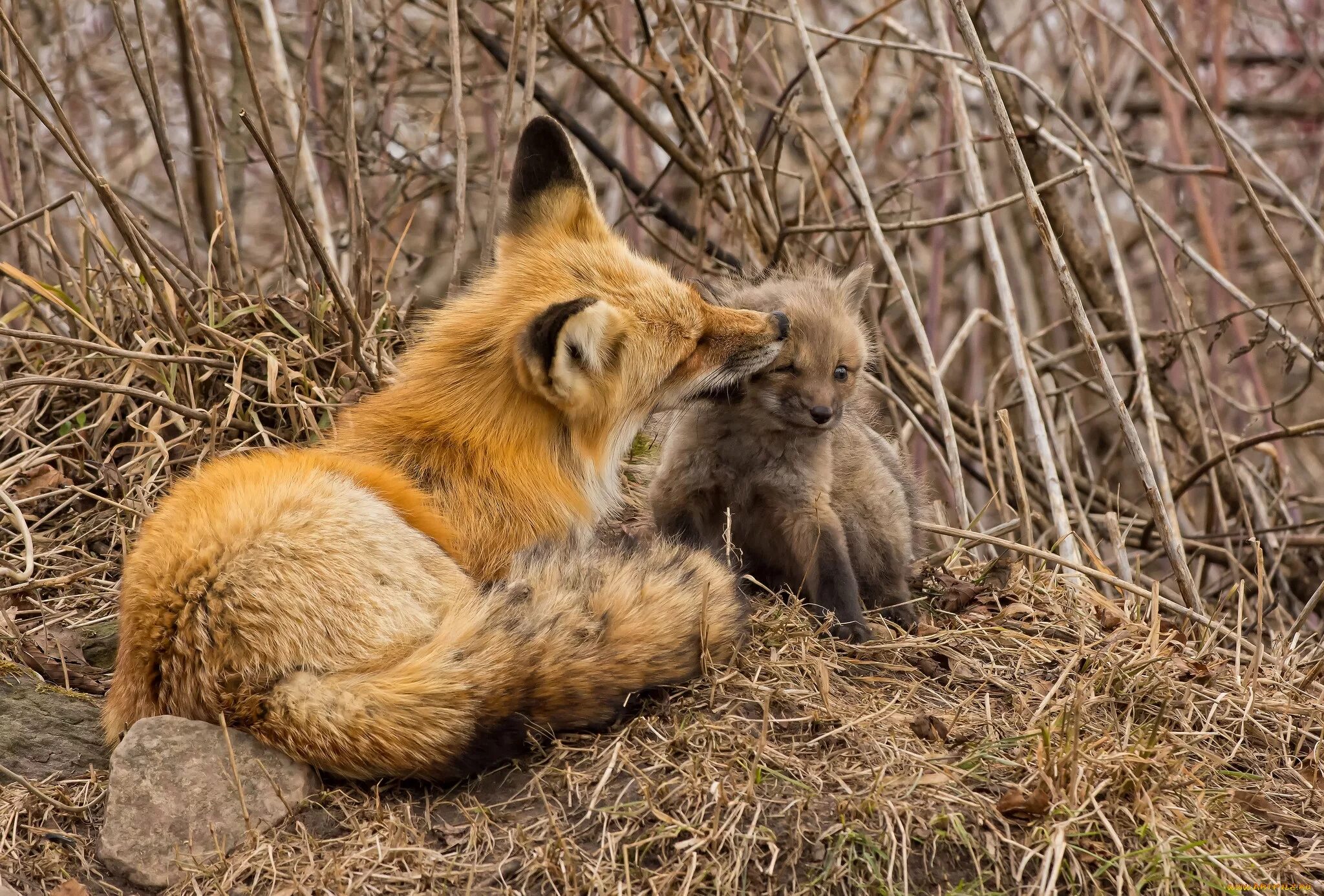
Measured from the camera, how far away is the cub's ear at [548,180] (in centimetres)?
405

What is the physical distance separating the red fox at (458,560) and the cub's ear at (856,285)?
62 centimetres

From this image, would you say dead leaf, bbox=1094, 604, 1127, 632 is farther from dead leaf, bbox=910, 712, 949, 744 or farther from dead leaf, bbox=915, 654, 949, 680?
dead leaf, bbox=910, 712, 949, 744

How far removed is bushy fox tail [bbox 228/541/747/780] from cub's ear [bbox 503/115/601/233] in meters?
1.46

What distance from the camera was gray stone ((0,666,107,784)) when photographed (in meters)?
3.31

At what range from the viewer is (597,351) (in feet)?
11.4

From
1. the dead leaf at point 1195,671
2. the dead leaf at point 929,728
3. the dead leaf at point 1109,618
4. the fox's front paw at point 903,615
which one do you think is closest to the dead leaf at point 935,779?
the dead leaf at point 929,728

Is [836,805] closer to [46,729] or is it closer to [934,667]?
[934,667]

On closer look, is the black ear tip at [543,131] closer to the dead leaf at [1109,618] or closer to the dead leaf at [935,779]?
the dead leaf at [935,779]

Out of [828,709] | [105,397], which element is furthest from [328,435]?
[828,709]

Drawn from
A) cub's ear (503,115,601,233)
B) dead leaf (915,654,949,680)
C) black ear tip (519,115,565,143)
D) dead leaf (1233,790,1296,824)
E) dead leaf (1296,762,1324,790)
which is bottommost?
dead leaf (1296,762,1324,790)

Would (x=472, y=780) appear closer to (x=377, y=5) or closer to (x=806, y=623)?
(x=806, y=623)

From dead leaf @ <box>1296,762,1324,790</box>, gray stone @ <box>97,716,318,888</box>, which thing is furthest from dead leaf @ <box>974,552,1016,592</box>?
gray stone @ <box>97,716,318,888</box>

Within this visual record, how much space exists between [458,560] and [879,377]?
3.93 meters

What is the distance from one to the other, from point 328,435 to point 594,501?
1.39 m
